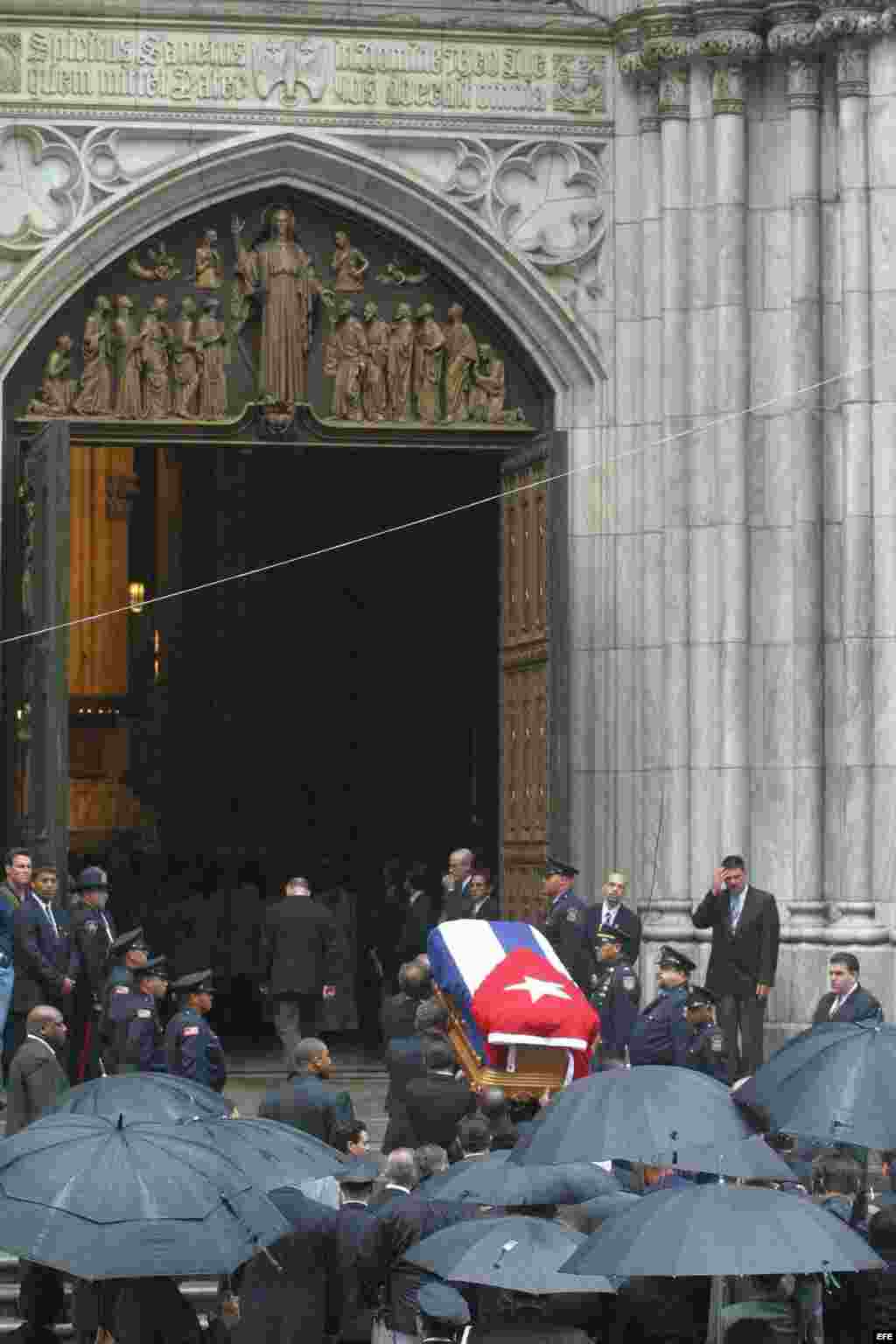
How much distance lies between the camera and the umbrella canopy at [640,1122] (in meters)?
12.3

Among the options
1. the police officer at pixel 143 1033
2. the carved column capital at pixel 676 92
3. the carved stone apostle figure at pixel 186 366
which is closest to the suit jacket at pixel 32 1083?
the police officer at pixel 143 1033

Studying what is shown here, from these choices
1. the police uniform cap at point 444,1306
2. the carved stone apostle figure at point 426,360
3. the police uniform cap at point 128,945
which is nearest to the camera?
the police uniform cap at point 444,1306

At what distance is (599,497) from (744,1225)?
13.5 metres

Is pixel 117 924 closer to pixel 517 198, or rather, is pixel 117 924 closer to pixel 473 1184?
pixel 517 198

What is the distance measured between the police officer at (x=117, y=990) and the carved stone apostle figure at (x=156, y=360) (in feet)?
16.3

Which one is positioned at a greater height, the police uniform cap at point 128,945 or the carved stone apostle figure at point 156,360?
the carved stone apostle figure at point 156,360

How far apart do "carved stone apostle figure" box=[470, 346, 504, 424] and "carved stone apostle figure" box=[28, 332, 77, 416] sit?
10.4 ft

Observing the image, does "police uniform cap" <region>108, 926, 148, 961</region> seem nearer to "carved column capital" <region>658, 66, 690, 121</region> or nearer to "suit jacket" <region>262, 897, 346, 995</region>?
"suit jacket" <region>262, 897, 346, 995</region>

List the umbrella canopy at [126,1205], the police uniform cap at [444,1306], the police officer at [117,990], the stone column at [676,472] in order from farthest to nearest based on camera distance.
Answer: the stone column at [676,472] → the police officer at [117,990] → the police uniform cap at [444,1306] → the umbrella canopy at [126,1205]

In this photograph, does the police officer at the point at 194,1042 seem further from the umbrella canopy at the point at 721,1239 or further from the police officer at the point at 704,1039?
the umbrella canopy at the point at 721,1239

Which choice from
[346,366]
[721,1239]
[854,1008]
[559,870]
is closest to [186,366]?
[346,366]

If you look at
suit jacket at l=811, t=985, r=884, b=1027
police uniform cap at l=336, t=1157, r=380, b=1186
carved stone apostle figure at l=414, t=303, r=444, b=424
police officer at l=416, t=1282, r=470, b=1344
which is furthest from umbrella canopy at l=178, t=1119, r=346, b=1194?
carved stone apostle figure at l=414, t=303, r=444, b=424

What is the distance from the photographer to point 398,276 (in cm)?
2395

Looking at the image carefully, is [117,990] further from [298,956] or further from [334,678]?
[334,678]
